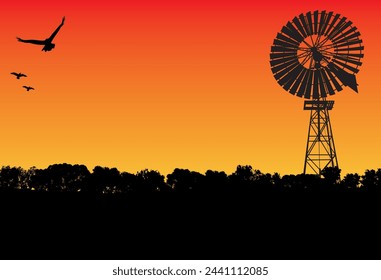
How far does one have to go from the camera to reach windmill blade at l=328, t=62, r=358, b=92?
250 feet

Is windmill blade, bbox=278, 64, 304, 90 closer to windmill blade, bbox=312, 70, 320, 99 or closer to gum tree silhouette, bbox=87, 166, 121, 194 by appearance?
windmill blade, bbox=312, 70, 320, 99

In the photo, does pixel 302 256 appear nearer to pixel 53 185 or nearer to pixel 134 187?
pixel 134 187

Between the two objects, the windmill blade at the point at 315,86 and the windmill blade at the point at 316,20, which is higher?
the windmill blade at the point at 316,20

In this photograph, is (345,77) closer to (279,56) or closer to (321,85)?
(321,85)

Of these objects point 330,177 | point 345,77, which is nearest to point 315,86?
point 345,77

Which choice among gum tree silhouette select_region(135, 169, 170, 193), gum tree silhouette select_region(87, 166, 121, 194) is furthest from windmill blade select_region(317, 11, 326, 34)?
gum tree silhouette select_region(87, 166, 121, 194)

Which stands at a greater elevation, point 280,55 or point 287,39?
point 287,39

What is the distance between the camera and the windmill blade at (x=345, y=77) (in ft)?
250

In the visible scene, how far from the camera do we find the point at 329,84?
76.5 metres

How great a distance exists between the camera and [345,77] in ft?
251

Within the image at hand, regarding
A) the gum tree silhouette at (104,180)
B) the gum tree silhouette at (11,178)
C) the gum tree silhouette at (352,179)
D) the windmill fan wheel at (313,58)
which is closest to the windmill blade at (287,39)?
the windmill fan wheel at (313,58)

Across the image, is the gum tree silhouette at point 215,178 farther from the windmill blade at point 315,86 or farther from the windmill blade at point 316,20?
the windmill blade at point 316,20
